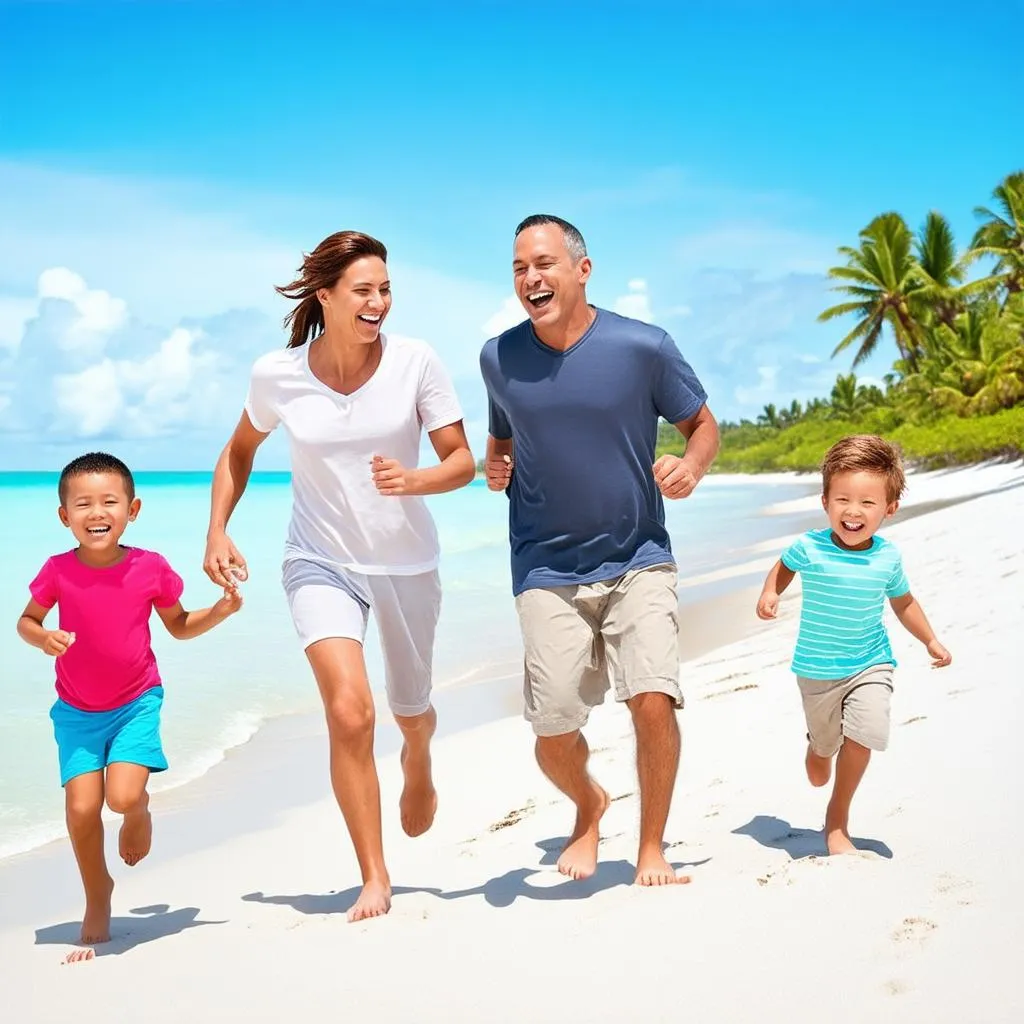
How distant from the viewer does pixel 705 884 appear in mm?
3678

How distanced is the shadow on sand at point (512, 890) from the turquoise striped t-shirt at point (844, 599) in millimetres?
823

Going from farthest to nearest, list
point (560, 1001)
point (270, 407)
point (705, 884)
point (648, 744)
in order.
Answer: point (270, 407), point (648, 744), point (705, 884), point (560, 1001)

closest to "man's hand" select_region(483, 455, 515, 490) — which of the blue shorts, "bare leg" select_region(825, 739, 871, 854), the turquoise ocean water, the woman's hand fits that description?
the woman's hand

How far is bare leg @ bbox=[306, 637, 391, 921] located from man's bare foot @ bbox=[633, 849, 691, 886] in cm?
83

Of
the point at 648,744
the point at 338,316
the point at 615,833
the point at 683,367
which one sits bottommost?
the point at 615,833

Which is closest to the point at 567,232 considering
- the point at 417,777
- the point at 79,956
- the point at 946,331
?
the point at 417,777

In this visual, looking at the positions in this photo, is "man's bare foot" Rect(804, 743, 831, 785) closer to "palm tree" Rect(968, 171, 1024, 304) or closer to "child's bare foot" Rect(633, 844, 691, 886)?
"child's bare foot" Rect(633, 844, 691, 886)

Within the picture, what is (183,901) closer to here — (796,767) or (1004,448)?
(796,767)

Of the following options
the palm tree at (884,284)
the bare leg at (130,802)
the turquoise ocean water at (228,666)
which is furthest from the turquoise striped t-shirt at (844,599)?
the palm tree at (884,284)

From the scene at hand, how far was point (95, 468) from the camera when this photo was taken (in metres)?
3.84

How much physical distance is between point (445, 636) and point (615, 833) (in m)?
7.37

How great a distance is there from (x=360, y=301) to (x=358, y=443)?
1.62 feet

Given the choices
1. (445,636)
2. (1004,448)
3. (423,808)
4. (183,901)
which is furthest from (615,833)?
(1004,448)

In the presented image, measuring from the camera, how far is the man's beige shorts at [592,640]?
3.97 metres
